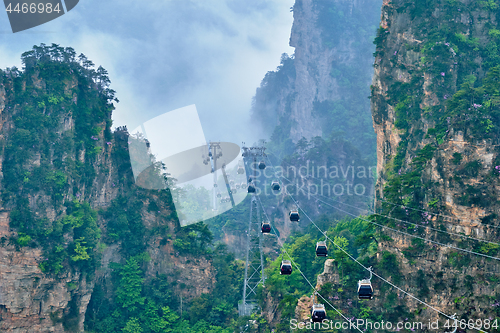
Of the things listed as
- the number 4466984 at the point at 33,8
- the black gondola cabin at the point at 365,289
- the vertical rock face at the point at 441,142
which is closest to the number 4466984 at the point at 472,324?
the vertical rock face at the point at 441,142

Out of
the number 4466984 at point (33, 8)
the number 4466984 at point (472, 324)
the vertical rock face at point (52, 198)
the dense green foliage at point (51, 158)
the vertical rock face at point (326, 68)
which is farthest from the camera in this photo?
the vertical rock face at point (326, 68)

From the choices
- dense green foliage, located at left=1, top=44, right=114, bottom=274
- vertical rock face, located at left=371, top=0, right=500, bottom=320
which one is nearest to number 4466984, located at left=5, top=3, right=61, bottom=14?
dense green foliage, located at left=1, top=44, right=114, bottom=274

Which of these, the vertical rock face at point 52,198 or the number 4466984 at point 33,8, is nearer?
the vertical rock face at point 52,198

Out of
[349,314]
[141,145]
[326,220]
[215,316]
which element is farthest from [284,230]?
[349,314]

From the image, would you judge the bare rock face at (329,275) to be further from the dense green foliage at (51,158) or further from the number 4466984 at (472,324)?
the dense green foliage at (51,158)

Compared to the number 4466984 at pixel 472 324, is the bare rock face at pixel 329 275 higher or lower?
higher

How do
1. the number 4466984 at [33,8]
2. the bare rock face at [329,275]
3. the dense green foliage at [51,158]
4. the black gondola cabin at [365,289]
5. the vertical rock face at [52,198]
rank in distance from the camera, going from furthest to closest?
1. the number 4466984 at [33,8]
2. the dense green foliage at [51,158]
3. the vertical rock face at [52,198]
4. the bare rock face at [329,275]
5. the black gondola cabin at [365,289]
